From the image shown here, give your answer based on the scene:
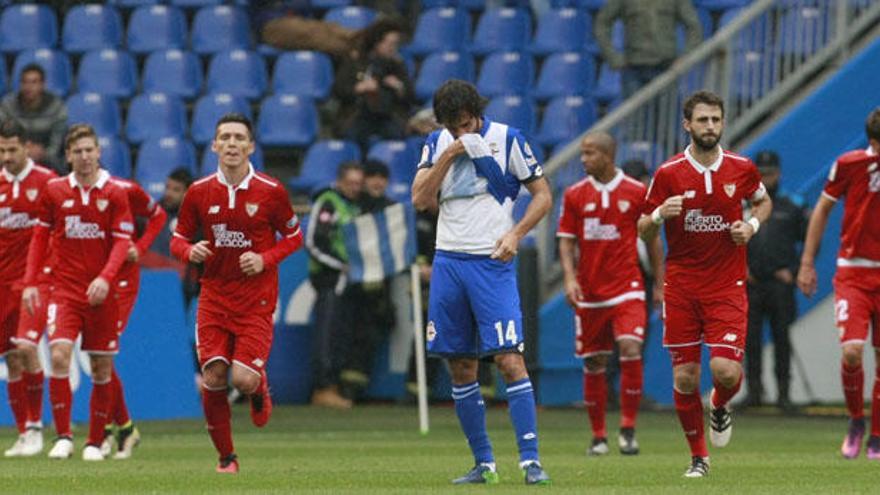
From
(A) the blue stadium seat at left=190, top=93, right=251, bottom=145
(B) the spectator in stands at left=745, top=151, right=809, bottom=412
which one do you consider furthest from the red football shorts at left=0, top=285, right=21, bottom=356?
(A) the blue stadium seat at left=190, top=93, right=251, bottom=145

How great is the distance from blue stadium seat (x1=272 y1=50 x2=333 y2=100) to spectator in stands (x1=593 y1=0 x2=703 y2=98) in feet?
13.4

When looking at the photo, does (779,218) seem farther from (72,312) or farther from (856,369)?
(72,312)

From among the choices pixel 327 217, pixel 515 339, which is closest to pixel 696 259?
pixel 515 339

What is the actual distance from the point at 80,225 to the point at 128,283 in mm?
591

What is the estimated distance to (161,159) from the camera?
78.2ft

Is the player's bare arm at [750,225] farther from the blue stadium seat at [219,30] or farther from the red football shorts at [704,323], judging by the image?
the blue stadium seat at [219,30]

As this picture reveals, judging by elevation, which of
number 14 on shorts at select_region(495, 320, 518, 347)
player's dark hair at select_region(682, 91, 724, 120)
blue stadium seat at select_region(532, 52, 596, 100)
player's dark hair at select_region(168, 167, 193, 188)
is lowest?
number 14 on shorts at select_region(495, 320, 518, 347)

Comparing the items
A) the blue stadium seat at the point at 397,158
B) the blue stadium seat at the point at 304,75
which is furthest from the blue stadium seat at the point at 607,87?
the blue stadium seat at the point at 304,75

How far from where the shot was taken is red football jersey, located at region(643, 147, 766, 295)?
12438mm

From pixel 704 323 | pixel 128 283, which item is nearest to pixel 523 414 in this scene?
pixel 704 323

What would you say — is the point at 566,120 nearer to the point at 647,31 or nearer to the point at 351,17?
the point at 647,31

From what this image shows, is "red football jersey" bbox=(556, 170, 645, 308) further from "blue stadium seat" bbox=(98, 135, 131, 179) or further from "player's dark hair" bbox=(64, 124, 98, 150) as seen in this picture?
"blue stadium seat" bbox=(98, 135, 131, 179)

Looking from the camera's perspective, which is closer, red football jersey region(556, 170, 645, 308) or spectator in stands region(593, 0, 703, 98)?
red football jersey region(556, 170, 645, 308)

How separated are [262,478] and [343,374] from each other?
9336 millimetres
